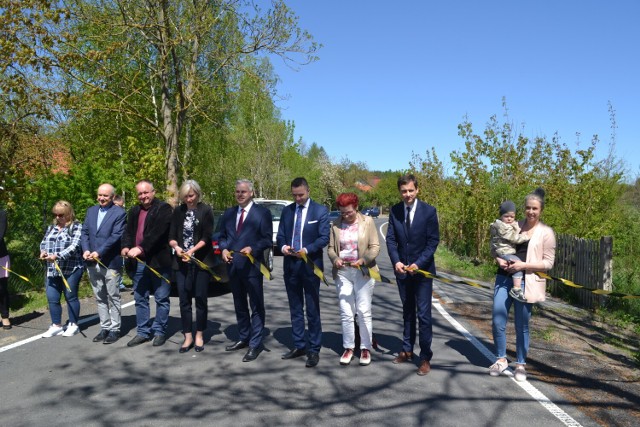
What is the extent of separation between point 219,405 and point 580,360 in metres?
3.96

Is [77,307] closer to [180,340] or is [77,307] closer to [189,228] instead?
[180,340]

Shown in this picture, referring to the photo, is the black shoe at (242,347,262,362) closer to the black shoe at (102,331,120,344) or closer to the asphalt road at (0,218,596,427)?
the asphalt road at (0,218,596,427)

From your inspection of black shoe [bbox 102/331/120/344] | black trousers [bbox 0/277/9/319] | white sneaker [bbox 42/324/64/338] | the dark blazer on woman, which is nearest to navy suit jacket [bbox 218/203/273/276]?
the dark blazer on woman

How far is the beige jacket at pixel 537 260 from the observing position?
16.3ft

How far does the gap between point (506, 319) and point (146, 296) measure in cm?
409

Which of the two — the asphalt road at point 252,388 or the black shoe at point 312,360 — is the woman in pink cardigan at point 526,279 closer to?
the asphalt road at point 252,388

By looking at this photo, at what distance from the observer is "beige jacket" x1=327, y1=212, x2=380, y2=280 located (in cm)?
547

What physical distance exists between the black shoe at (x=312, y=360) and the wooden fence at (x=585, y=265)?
5809mm

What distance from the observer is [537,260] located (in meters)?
4.98

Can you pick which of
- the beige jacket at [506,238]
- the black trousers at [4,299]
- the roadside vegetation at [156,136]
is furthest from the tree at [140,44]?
the beige jacket at [506,238]

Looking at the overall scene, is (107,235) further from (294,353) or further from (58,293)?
(294,353)

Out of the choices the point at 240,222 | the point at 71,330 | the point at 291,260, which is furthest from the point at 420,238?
the point at 71,330

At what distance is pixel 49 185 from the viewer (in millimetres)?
10609

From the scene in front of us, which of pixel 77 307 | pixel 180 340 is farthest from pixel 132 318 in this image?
pixel 180 340
